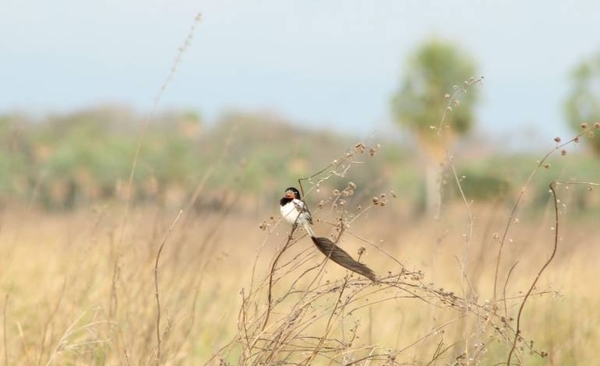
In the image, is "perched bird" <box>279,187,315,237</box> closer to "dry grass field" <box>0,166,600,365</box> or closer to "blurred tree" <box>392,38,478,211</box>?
"dry grass field" <box>0,166,600,365</box>

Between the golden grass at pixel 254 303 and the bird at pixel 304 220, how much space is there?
0.06m

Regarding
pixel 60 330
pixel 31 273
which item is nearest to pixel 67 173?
pixel 31 273

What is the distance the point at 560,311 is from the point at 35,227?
23.2ft

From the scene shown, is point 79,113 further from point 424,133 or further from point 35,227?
point 35,227

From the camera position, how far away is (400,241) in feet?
40.9

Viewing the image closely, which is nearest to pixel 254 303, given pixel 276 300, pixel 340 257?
pixel 276 300

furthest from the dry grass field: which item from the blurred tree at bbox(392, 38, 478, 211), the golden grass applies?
the blurred tree at bbox(392, 38, 478, 211)

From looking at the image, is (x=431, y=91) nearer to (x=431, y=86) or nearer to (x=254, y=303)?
(x=431, y=86)

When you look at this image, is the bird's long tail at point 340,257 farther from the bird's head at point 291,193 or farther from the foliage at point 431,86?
the foliage at point 431,86

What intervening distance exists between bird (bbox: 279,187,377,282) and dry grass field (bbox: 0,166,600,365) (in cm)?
4

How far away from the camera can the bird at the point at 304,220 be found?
227 cm

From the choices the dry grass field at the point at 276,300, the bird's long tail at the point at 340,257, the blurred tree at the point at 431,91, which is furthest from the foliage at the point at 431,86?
the bird's long tail at the point at 340,257

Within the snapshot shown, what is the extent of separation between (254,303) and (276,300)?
15cm

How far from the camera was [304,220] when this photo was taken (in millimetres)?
2305
